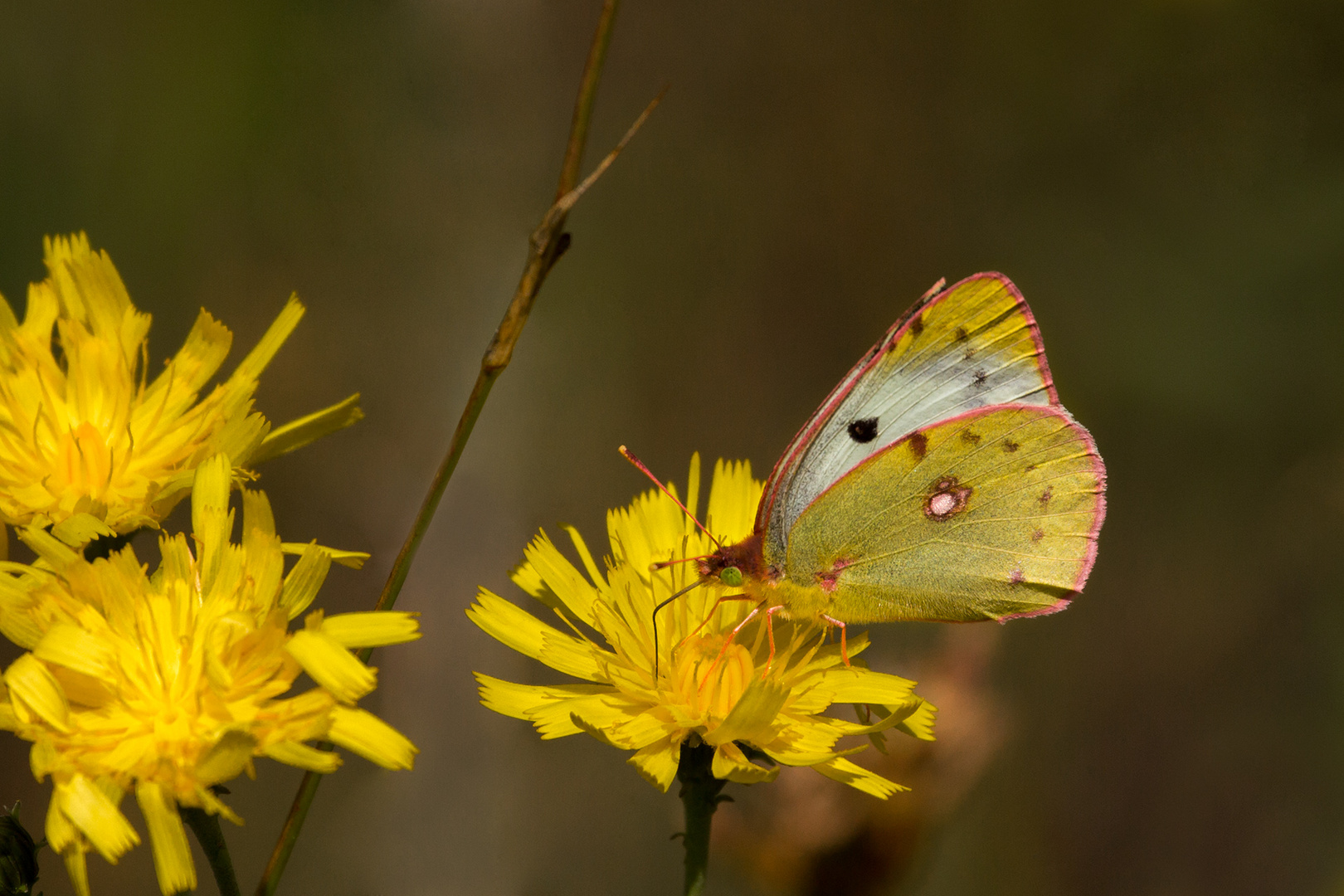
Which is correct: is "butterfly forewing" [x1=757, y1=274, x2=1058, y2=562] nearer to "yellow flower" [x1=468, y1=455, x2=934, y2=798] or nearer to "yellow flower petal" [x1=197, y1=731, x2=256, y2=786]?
"yellow flower" [x1=468, y1=455, x2=934, y2=798]

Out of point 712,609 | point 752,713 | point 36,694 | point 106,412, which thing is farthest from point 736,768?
point 106,412

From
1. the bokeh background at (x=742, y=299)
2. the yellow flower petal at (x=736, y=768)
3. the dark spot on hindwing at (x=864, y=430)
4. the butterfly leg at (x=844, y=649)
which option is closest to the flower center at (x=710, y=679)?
the yellow flower petal at (x=736, y=768)

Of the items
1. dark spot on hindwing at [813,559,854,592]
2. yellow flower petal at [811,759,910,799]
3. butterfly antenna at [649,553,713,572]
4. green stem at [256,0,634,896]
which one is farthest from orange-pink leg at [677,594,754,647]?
green stem at [256,0,634,896]

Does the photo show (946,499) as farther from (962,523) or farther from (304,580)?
(304,580)

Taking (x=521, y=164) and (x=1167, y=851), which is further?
(x=521, y=164)

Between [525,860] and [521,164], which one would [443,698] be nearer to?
[525,860]

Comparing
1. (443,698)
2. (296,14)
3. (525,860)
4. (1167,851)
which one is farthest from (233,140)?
(1167,851)
